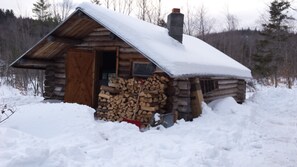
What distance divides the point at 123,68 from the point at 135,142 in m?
4.36

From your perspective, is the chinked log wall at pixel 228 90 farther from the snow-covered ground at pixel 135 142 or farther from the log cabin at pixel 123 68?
the snow-covered ground at pixel 135 142

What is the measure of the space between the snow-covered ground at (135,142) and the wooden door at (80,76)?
3605 millimetres

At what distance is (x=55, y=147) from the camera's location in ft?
19.6

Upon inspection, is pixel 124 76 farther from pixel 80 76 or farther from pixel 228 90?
pixel 228 90

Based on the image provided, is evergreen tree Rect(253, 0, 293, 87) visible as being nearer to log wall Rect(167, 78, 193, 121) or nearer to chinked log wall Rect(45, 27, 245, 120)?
chinked log wall Rect(45, 27, 245, 120)

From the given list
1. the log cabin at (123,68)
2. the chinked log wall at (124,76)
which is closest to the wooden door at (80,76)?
the log cabin at (123,68)

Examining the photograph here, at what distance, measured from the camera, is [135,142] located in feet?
25.5

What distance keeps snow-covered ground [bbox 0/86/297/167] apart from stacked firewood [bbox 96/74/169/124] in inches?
34.2

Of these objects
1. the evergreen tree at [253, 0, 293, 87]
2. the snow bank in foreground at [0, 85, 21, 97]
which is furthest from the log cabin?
the evergreen tree at [253, 0, 293, 87]

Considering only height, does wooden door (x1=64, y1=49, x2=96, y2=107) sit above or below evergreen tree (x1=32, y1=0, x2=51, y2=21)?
below

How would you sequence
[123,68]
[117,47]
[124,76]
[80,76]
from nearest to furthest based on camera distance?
1. [124,76]
2. [123,68]
3. [117,47]
4. [80,76]

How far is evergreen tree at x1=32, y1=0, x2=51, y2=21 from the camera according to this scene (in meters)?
38.6

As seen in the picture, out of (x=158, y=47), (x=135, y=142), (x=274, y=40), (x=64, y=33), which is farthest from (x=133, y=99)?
(x=274, y=40)

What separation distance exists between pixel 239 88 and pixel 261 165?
1127 cm
